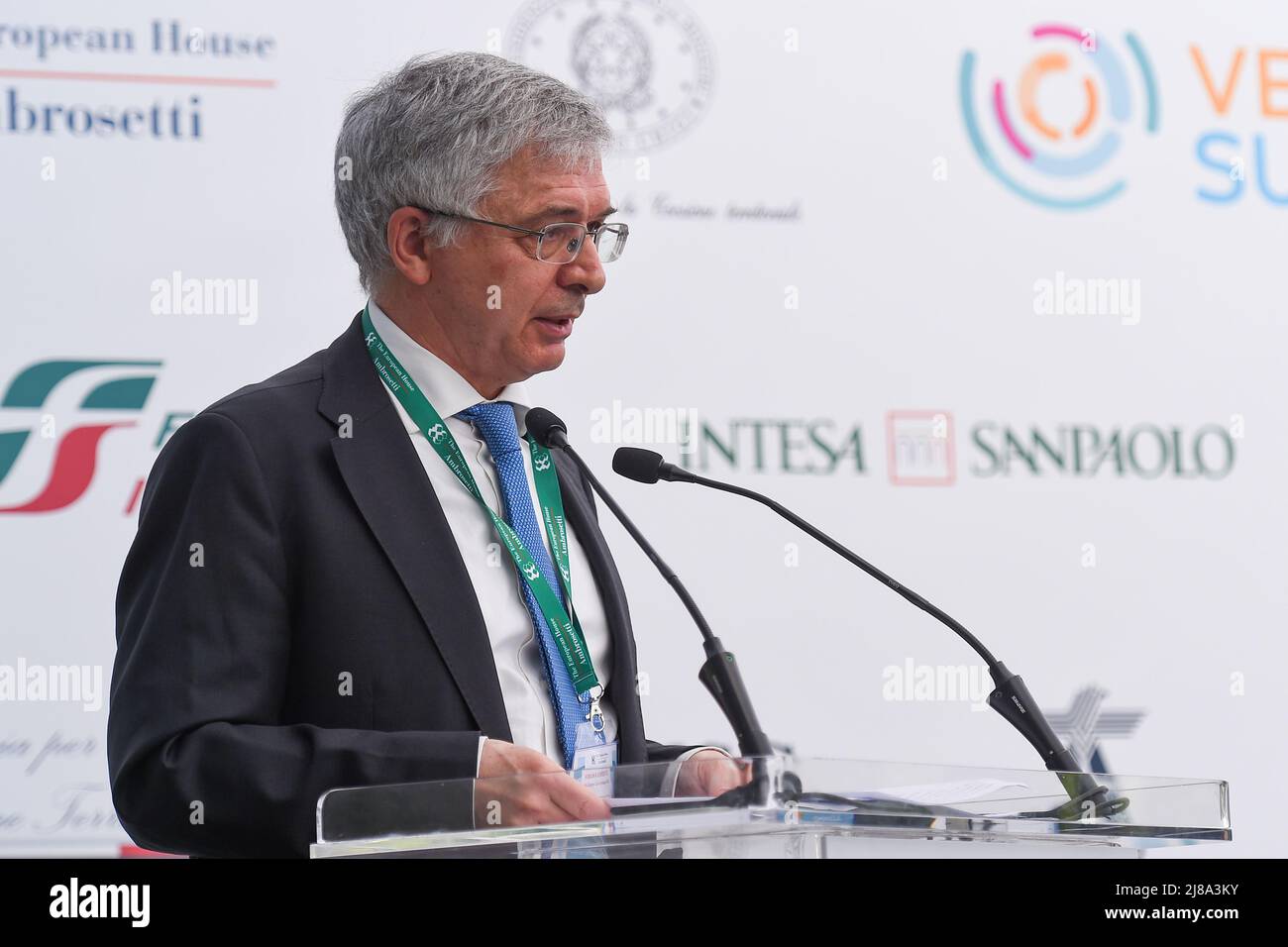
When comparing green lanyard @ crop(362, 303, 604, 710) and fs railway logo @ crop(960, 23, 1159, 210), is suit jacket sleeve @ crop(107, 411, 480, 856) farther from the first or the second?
fs railway logo @ crop(960, 23, 1159, 210)

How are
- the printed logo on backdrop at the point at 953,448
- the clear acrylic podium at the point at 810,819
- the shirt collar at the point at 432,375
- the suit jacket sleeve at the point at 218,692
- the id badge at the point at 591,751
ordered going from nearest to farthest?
the clear acrylic podium at the point at 810,819 < the suit jacket sleeve at the point at 218,692 < the id badge at the point at 591,751 < the shirt collar at the point at 432,375 < the printed logo on backdrop at the point at 953,448

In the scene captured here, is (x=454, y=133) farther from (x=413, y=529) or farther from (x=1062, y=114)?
(x=1062, y=114)

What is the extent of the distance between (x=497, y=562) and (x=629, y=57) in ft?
7.01

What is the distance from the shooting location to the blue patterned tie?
181 centimetres

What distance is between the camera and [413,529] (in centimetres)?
178

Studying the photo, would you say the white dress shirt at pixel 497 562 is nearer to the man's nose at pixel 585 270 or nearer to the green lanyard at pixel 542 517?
the green lanyard at pixel 542 517

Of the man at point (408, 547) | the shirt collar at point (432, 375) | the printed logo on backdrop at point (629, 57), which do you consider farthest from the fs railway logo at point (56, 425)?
the shirt collar at point (432, 375)

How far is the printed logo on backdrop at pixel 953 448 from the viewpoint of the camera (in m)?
3.58

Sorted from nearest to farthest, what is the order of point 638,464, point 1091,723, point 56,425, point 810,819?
point 810,819 → point 638,464 → point 56,425 → point 1091,723

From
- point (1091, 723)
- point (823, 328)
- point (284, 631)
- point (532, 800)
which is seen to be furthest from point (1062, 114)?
point (532, 800)

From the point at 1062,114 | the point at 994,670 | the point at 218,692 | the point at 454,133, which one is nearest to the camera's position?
the point at 218,692

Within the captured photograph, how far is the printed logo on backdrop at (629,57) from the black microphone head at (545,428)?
186 centimetres

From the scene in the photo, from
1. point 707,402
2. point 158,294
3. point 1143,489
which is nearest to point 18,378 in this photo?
point 158,294
